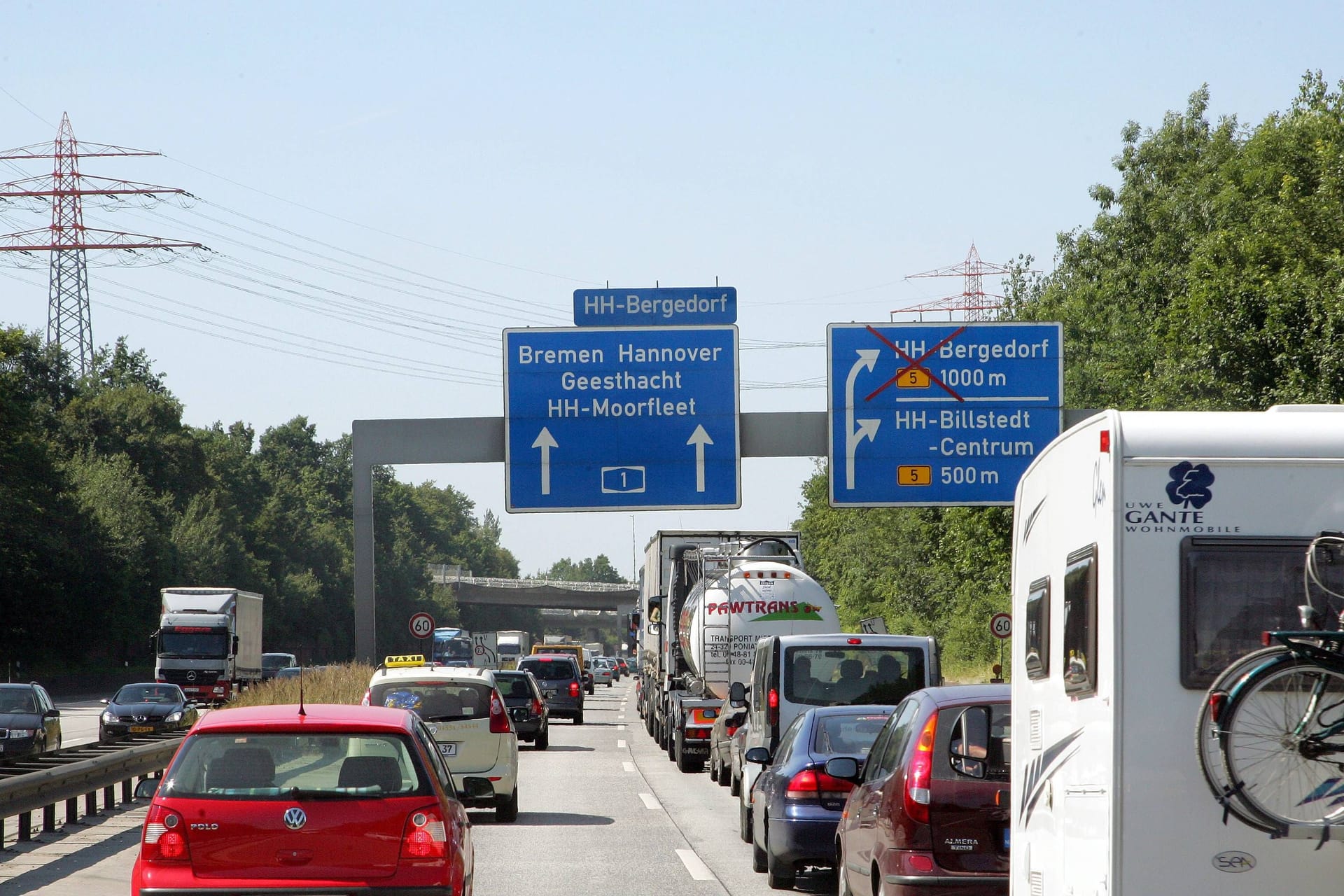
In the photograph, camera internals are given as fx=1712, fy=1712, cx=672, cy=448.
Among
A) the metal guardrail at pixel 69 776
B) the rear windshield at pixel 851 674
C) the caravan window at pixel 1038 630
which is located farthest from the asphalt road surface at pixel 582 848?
the caravan window at pixel 1038 630

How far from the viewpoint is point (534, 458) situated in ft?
82.2

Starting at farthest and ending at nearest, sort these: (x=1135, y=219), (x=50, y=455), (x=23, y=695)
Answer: (x=50, y=455) < (x=1135, y=219) < (x=23, y=695)

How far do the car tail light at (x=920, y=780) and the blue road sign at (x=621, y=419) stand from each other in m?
15.3

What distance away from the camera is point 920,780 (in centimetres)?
945

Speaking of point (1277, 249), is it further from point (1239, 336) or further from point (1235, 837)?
point (1235, 837)

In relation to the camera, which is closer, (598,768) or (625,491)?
(625,491)

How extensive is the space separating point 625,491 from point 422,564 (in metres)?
128

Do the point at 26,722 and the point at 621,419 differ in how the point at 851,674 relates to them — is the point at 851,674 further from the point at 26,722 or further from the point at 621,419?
the point at 26,722

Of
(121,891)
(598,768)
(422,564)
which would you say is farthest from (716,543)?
(422,564)

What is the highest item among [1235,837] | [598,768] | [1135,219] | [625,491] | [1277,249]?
[1135,219]

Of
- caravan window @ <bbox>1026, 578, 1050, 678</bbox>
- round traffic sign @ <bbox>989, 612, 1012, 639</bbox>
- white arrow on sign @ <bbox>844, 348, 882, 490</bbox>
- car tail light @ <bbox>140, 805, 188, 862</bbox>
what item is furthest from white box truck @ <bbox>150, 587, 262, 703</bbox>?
caravan window @ <bbox>1026, 578, 1050, 678</bbox>

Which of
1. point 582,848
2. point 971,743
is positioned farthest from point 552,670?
point 971,743

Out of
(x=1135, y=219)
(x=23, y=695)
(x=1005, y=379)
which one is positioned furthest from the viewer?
(x=1135, y=219)

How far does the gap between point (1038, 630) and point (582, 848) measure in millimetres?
8699
